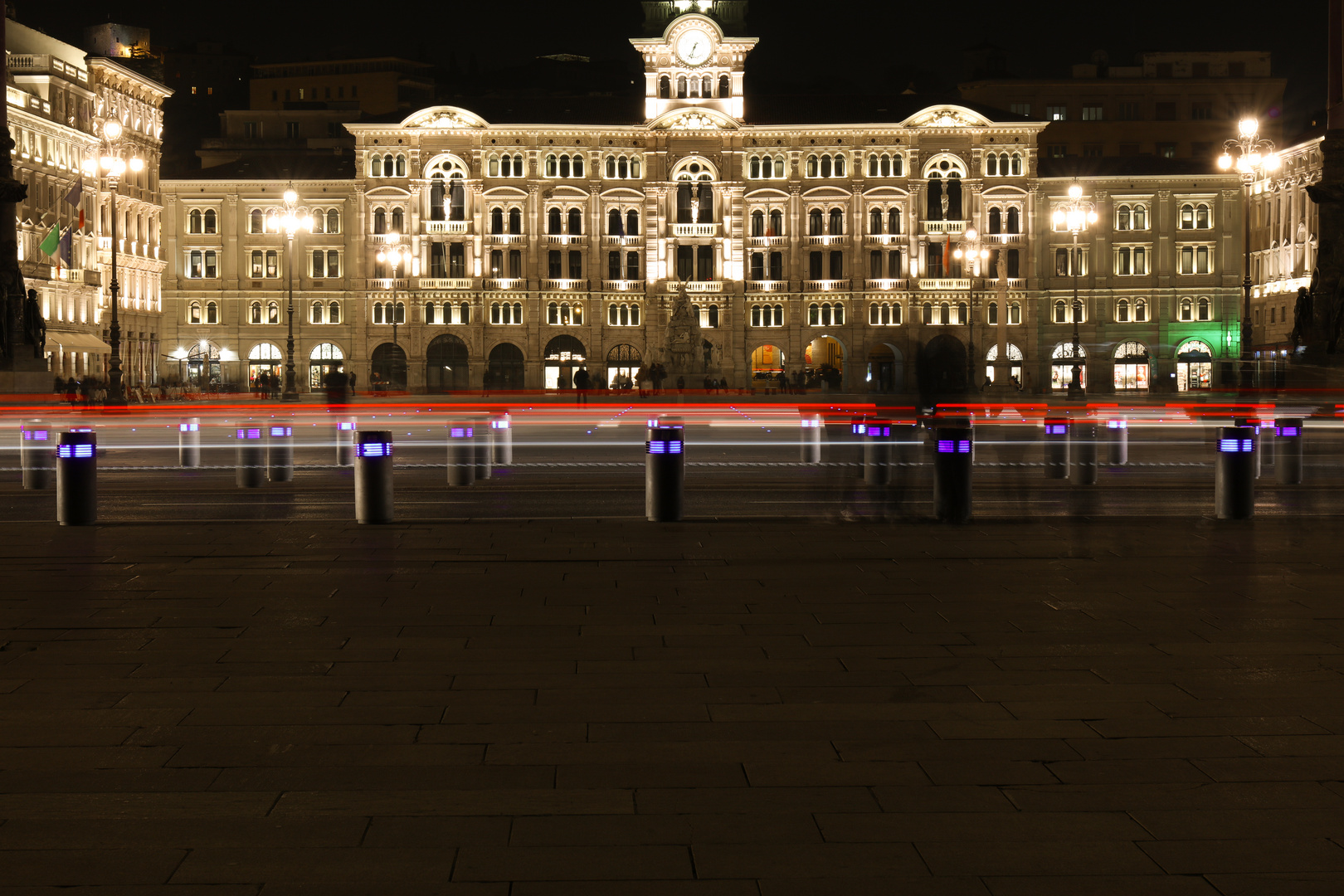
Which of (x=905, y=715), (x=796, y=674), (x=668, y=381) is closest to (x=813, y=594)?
(x=796, y=674)

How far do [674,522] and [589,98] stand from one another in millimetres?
76807

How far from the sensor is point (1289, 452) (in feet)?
60.6

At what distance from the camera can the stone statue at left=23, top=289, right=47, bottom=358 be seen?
3431 centimetres

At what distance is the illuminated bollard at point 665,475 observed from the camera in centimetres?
1328

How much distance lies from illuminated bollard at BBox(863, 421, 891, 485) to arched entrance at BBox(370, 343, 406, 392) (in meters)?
67.5

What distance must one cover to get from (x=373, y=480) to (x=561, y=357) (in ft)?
237

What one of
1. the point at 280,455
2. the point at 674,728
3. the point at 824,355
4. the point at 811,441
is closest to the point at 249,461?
the point at 280,455

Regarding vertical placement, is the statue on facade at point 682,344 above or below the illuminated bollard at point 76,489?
above

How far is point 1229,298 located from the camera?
283 feet

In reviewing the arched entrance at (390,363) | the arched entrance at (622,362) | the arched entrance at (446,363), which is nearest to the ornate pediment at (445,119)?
the arched entrance at (446,363)

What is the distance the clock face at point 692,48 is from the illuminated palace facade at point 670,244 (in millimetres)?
167

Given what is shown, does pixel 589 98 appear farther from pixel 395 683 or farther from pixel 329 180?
pixel 395 683

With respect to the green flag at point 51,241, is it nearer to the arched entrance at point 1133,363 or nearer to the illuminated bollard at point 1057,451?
the illuminated bollard at point 1057,451

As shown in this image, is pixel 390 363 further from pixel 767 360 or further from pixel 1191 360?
pixel 1191 360
